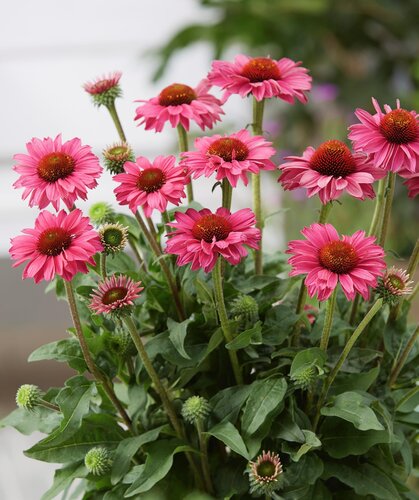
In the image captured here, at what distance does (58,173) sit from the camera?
436 mm

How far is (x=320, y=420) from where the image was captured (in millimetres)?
509

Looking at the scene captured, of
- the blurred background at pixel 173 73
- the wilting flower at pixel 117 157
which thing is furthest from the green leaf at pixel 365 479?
the blurred background at pixel 173 73

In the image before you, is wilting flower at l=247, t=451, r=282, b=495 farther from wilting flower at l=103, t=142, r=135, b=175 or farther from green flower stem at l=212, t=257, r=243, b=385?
wilting flower at l=103, t=142, r=135, b=175

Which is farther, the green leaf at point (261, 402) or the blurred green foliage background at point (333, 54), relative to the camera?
the blurred green foliage background at point (333, 54)

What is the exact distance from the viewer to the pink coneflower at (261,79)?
0.49 m

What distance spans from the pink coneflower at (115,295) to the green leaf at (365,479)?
0.17m

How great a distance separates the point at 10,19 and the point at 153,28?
0.43 m

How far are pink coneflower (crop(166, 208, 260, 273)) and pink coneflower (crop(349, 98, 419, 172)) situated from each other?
7cm

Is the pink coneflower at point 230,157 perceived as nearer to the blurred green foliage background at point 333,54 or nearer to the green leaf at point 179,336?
the green leaf at point 179,336

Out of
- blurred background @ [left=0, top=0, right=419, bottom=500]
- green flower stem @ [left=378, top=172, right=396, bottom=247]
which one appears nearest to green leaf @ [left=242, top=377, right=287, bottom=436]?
green flower stem @ [left=378, top=172, right=396, bottom=247]

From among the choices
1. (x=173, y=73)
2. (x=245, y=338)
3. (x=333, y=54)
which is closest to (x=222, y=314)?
(x=245, y=338)

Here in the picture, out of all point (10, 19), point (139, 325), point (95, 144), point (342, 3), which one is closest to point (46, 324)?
point (95, 144)

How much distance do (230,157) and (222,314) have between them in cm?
9

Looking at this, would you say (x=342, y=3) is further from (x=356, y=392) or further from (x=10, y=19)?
(x=356, y=392)
